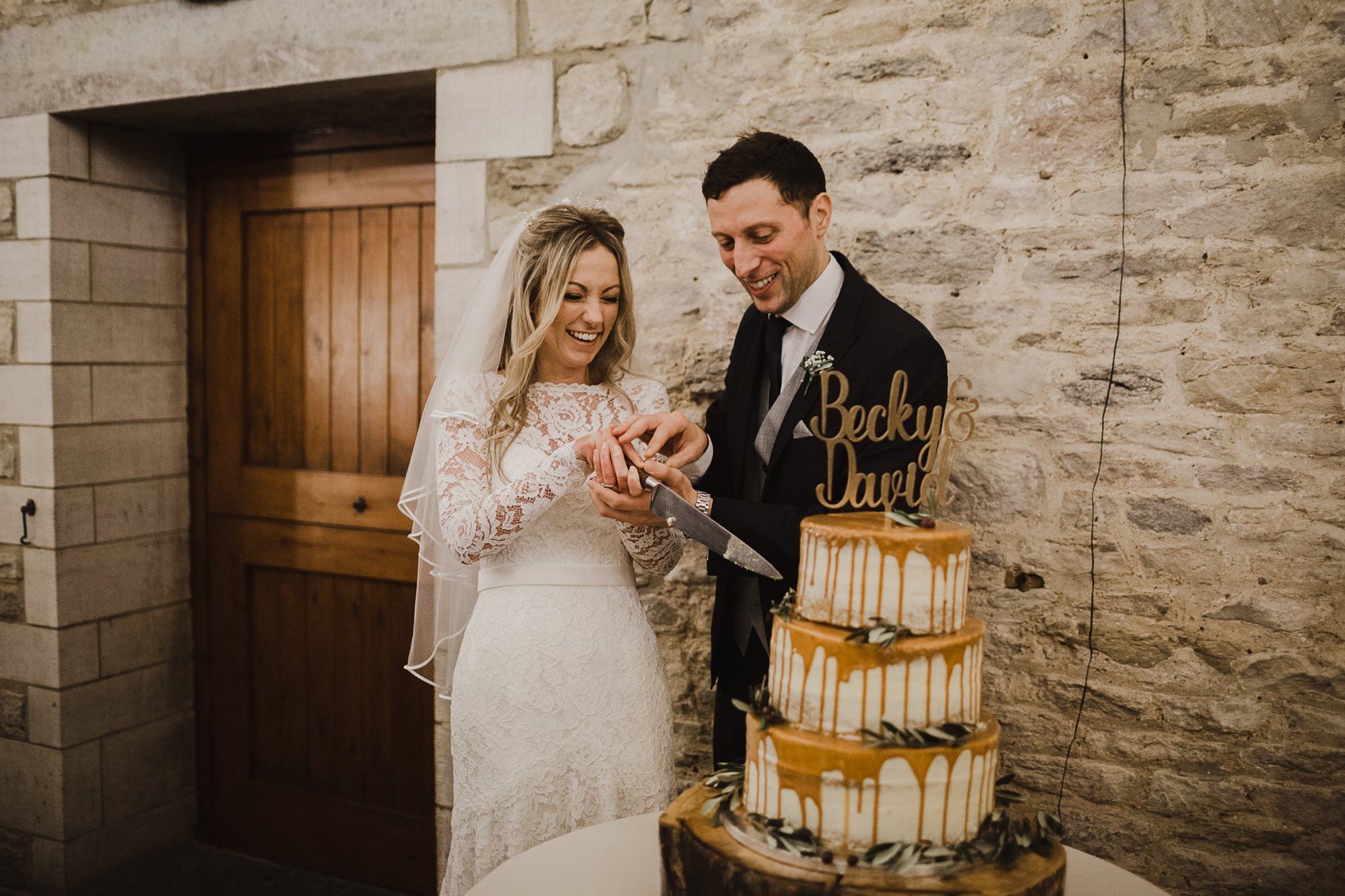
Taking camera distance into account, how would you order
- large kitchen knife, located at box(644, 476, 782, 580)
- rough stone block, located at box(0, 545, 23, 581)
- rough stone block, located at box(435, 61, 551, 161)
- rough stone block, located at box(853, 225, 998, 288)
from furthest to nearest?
1. rough stone block, located at box(0, 545, 23, 581)
2. rough stone block, located at box(435, 61, 551, 161)
3. rough stone block, located at box(853, 225, 998, 288)
4. large kitchen knife, located at box(644, 476, 782, 580)

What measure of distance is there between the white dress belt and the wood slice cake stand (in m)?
0.91

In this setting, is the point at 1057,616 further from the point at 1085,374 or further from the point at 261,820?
the point at 261,820

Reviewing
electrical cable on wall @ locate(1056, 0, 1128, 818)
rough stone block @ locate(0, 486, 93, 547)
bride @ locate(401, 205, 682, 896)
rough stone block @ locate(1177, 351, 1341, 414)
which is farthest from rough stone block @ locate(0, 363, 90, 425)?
rough stone block @ locate(1177, 351, 1341, 414)

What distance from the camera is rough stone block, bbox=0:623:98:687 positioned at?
3547mm

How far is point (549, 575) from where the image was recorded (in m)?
2.27

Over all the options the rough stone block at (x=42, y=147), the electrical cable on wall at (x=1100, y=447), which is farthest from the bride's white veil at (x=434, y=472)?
the rough stone block at (x=42, y=147)

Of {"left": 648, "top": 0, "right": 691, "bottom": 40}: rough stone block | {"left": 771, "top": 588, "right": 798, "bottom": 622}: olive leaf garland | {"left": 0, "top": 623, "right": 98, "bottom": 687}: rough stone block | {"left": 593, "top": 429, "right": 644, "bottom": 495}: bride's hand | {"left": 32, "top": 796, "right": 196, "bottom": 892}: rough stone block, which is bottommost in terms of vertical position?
{"left": 32, "top": 796, "right": 196, "bottom": 892}: rough stone block

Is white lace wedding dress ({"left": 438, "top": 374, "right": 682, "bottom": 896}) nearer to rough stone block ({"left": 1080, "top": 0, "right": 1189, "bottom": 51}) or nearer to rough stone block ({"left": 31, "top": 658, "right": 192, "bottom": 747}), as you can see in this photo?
rough stone block ({"left": 1080, "top": 0, "right": 1189, "bottom": 51})

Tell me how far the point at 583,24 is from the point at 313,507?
2115 mm

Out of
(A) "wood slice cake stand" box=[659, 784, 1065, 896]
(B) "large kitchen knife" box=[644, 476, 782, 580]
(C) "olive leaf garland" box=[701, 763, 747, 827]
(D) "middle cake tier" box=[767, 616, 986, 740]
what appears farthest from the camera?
(B) "large kitchen knife" box=[644, 476, 782, 580]

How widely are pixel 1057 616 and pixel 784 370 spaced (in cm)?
101

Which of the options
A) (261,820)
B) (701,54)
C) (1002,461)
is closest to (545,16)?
(701,54)

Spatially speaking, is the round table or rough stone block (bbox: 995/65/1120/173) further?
rough stone block (bbox: 995/65/1120/173)

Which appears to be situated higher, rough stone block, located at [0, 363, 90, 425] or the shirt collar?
the shirt collar
